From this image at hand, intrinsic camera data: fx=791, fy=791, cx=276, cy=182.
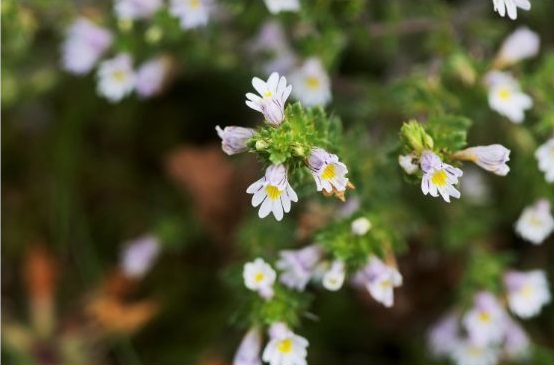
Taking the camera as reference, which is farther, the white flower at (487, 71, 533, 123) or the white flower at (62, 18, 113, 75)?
the white flower at (62, 18, 113, 75)

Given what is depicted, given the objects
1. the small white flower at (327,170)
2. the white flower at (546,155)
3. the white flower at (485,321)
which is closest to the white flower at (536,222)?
the white flower at (546,155)

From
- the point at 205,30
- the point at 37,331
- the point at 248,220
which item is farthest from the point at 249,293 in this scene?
the point at 37,331

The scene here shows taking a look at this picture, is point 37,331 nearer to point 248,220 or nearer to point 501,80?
point 248,220

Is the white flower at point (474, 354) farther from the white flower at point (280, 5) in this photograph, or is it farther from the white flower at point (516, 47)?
the white flower at point (280, 5)

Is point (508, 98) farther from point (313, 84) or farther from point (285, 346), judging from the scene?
point (285, 346)

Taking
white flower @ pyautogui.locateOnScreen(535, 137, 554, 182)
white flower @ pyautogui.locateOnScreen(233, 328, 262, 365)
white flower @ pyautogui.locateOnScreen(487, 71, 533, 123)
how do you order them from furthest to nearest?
white flower @ pyautogui.locateOnScreen(487, 71, 533, 123) → white flower @ pyautogui.locateOnScreen(535, 137, 554, 182) → white flower @ pyautogui.locateOnScreen(233, 328, 262, 365)

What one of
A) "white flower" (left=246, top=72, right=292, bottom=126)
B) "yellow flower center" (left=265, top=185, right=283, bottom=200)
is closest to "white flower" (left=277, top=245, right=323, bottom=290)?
"yellow flower center" (left=265, top=185, right=283, bottom=200)

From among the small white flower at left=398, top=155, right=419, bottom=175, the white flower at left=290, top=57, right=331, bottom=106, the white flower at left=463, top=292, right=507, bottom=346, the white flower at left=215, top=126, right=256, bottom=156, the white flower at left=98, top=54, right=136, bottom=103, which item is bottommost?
the white flower at left=463, top=292, right=507, bottom=346

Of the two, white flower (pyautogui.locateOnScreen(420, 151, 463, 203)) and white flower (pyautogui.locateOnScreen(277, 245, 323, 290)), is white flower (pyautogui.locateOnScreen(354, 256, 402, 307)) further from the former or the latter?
white flower (pyautogui.locateOnScreen(420, 151, 463, 203))
